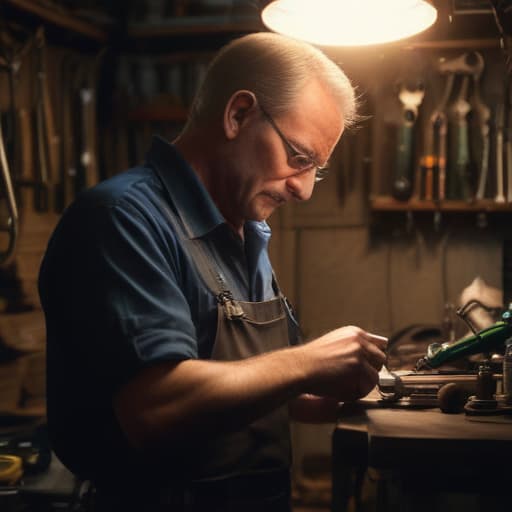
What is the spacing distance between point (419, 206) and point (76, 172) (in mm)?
1886

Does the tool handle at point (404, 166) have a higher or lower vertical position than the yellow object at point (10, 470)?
higher

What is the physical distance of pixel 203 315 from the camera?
5.63ft

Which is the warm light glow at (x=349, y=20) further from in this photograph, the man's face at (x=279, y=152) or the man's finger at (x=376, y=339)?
the man's finger at (x=376, y=339)

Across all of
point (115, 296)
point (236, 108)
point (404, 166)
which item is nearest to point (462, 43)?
point (404, 166)

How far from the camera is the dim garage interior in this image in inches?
150

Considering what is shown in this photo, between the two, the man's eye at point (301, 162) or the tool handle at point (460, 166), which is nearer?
the man's eye at point (301, 162)

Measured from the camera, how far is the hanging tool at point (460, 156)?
14.1ft

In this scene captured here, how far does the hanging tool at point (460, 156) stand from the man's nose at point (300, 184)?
2469 millimetres

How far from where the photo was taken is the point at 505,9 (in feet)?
7.41

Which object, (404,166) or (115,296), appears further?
(404,166)

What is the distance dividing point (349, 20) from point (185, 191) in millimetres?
722

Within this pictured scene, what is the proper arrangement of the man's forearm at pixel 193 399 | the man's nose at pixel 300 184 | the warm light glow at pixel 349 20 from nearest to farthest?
the man's forearm at pixel 193 399 < the man's nose at pixel 300 184 < the warm light glow at pixel 349 20

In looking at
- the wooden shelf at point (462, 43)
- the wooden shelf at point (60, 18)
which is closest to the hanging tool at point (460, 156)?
the wooden shelf at point (462, 43)

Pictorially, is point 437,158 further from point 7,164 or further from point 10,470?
point 10,470
